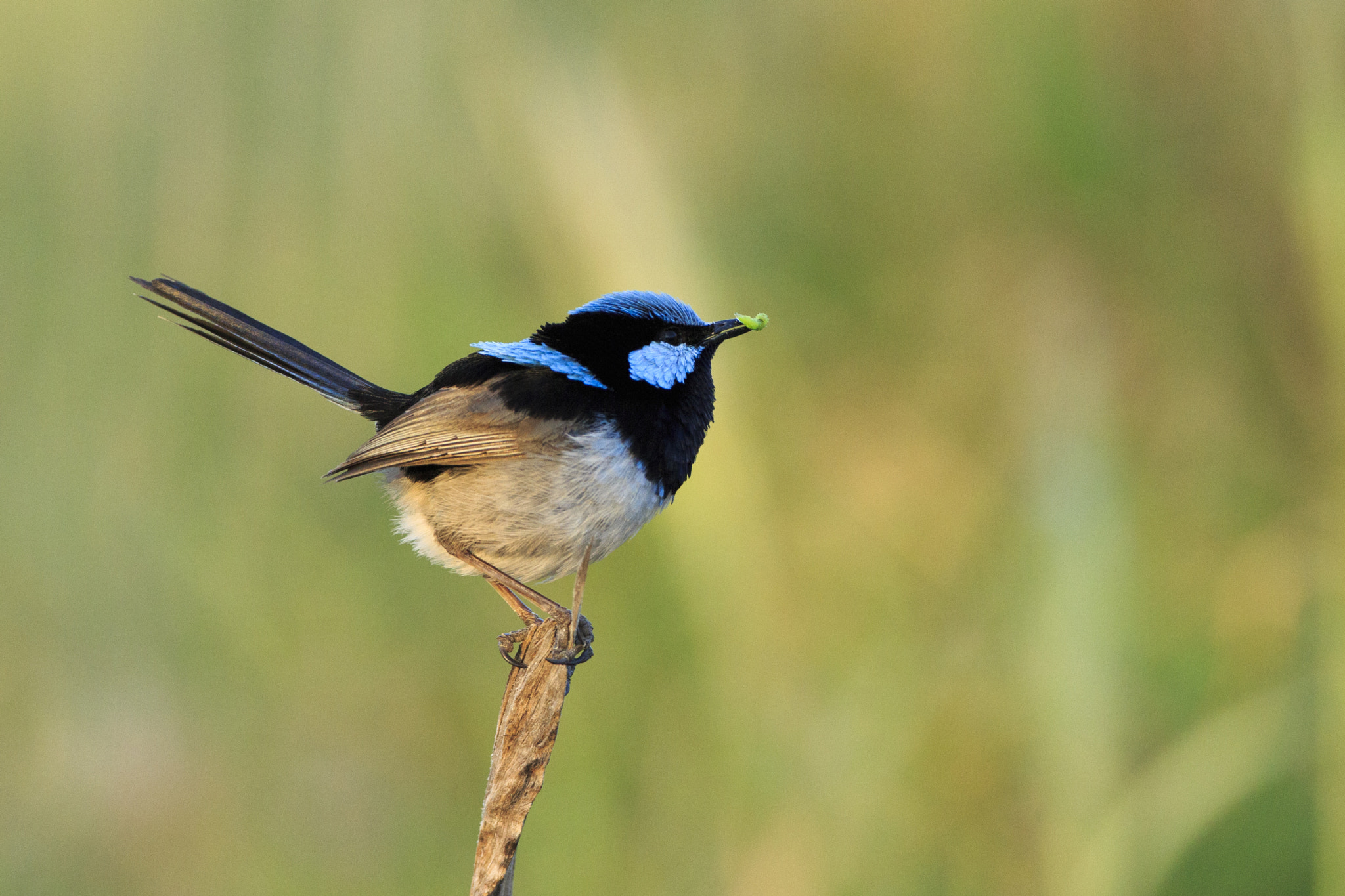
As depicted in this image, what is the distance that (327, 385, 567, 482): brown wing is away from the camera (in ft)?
8.39

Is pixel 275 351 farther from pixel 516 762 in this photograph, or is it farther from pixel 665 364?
pixel 516 762

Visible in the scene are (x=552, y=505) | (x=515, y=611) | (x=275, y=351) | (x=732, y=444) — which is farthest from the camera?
(x=732, y=444)

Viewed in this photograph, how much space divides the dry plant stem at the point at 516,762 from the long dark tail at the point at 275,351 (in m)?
0.94

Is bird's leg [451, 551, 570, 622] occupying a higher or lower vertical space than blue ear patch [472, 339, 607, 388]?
lower

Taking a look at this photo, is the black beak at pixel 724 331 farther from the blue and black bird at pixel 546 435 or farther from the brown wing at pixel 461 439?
the brown wing at pixel 461 439

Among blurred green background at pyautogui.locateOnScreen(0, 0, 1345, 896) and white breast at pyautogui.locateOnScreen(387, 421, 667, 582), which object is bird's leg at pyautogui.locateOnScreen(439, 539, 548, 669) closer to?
white breast at pyautogui.locateOnScreen(387, 421, 667, 582)

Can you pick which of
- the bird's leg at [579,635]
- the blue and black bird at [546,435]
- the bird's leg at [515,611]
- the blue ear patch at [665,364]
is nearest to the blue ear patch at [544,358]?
the blue and black bird at [546,435]

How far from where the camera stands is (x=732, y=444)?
312 centimetres

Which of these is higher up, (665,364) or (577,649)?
(665,364)

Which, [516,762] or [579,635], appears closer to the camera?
[516,762]

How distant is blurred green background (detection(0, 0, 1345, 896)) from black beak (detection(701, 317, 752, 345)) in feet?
1.32

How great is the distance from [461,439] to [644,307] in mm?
545

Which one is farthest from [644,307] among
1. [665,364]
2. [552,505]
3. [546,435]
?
[552,505]

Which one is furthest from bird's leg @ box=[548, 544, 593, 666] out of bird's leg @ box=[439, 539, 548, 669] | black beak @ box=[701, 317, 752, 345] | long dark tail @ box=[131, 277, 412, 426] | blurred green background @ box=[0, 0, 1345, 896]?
long dark tail @ box=[131, 277, 412, 426]
